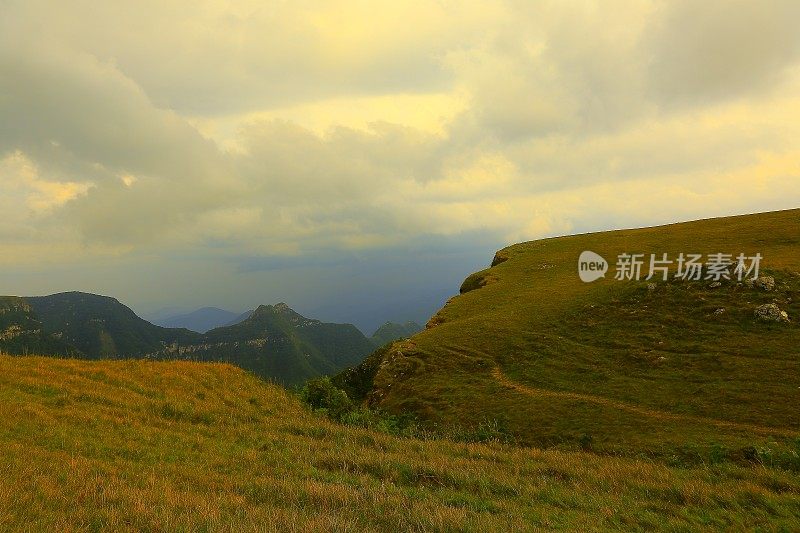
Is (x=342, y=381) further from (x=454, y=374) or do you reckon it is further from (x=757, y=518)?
(x=757, y=518)

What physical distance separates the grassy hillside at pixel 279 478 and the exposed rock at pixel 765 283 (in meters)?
32.5

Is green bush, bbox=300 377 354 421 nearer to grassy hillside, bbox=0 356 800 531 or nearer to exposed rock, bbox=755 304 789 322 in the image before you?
grassy hillside, bbox=0 356 800 531

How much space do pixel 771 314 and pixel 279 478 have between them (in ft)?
148

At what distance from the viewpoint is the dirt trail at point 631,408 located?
25202 millimetres

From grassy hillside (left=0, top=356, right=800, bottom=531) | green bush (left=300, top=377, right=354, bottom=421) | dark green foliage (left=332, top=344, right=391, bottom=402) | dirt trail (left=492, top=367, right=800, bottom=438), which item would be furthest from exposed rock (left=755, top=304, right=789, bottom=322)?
dark green foliage (left=332, top=344, right=391, bottom=402)

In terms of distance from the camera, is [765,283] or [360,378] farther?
[360,378]

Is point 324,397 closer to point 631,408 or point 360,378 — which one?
point 360,378

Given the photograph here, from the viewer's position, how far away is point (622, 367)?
1489 inches

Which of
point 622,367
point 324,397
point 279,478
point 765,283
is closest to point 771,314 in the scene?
point 765,283

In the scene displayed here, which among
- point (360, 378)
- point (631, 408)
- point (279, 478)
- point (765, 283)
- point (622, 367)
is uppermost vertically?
point (765, 283)

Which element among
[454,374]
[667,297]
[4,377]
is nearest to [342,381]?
[454,374]

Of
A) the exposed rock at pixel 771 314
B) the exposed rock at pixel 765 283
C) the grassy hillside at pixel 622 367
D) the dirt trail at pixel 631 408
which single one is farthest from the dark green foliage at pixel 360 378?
the exposed rock at pixel 765 283

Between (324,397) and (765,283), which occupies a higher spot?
(765,283)

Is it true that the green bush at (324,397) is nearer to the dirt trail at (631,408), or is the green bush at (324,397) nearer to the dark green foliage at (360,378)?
the dark green foliage at (360,378)
